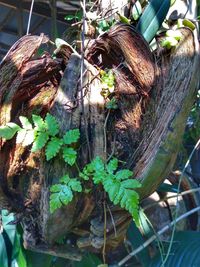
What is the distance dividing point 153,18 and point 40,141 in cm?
46

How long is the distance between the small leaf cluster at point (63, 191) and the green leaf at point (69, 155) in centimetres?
3

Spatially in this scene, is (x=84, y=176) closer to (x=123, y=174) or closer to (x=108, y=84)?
(x=123, y=174)

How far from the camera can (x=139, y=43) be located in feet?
3.36

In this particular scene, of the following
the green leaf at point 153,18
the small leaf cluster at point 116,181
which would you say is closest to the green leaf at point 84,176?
the small leaf cluster at point 116,181

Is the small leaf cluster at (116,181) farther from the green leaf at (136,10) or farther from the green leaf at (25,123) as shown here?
the green leaf at (136,10)

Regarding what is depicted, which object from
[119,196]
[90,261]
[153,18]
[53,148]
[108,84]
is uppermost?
[153,18]

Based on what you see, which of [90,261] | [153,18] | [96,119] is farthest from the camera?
[90,261]

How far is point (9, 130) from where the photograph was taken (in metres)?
0.99

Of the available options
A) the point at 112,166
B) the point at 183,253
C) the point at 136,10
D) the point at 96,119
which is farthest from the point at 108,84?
the point at 183,253

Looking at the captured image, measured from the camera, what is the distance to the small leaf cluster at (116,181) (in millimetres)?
912

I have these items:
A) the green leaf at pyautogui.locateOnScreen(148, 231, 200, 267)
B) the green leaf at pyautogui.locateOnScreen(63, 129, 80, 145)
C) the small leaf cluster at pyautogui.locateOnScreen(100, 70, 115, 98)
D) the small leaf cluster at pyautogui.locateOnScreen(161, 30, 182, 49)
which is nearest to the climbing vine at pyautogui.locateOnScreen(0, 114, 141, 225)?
the green leaf at pyautogui.locateOnScreen(63, 129, 80, 145)

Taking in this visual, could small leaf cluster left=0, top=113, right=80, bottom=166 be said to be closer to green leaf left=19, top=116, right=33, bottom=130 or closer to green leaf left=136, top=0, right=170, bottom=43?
green leaf left=19, top=116, right=33, bottom=130

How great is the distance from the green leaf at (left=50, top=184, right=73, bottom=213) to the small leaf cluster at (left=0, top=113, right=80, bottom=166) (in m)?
0.05

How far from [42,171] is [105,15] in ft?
1.67
